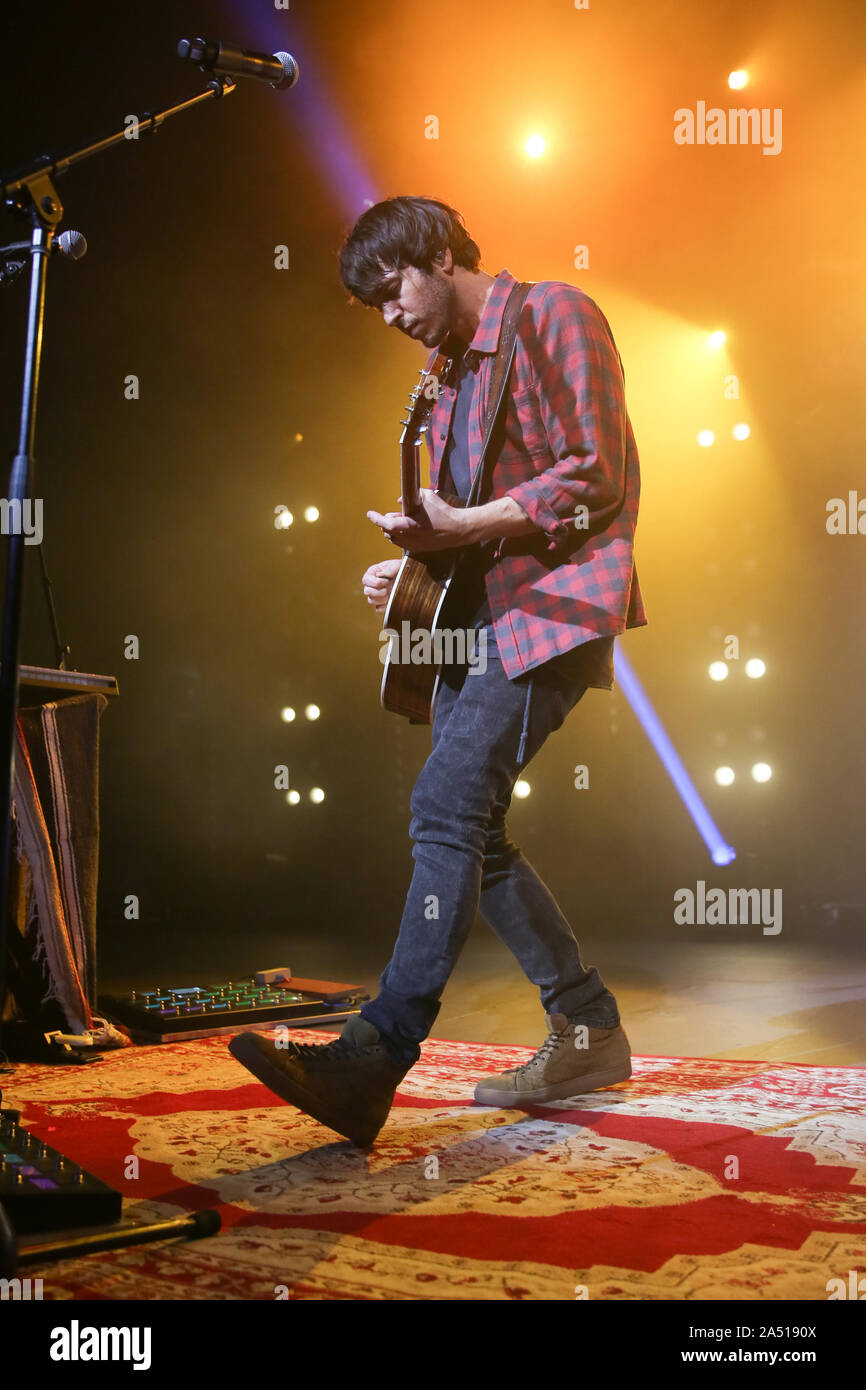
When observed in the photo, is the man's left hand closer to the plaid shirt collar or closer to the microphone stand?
the plaid shirt collar

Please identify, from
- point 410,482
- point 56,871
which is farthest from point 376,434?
point 410,482

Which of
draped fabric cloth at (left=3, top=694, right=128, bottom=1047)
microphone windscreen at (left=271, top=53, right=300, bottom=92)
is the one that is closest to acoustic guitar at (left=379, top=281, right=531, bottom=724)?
microphone windscreen at (left=271, top=53, right=300, bottom=92)

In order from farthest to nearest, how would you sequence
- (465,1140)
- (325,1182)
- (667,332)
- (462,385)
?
(667,332), (462,385), (465,1140), (325,1182)

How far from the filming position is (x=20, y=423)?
117 centimetres

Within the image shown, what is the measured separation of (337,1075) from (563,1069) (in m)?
0.57

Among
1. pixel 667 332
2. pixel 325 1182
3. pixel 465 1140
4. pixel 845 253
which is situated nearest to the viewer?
pixel 325 1182

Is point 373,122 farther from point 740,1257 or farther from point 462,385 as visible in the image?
point 740,1257

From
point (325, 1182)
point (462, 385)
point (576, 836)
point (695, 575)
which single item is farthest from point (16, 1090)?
point (695, 575)

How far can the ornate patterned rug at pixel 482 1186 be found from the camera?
1088mm

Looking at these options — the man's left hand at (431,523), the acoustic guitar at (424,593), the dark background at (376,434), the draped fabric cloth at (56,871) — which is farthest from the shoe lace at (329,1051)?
the dark background at (376,434)

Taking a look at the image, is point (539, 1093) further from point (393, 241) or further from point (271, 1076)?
point (393, 241)

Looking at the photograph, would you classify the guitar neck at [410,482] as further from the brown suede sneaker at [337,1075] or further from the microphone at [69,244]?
the brown suede sneaker at [337,1075]

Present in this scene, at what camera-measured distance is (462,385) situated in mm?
2055

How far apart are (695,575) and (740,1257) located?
4947 mm
